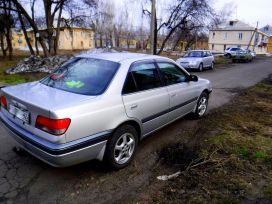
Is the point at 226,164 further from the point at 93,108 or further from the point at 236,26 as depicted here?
the point at 236,26

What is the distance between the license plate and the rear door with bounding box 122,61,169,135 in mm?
1255

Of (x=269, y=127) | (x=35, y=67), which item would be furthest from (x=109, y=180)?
(x=35, y=67)

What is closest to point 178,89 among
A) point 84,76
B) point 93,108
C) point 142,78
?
point 142,78

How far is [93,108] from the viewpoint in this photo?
9.66 ft

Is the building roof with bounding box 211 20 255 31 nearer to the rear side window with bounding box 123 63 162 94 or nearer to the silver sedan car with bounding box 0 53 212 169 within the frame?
the rear side window with bounding box 123 63 162 94

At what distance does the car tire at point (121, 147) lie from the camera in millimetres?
3244

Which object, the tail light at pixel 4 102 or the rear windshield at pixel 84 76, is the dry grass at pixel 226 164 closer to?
the rear windshield at pixel 84 76

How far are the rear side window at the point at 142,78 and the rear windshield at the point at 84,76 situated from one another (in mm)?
267

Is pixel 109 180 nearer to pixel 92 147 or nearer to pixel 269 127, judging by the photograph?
pixel 92 147

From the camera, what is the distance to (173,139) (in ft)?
15.3

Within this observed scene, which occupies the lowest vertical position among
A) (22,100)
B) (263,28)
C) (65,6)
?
(22,100)

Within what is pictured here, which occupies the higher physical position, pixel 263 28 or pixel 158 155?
pixel 263 28

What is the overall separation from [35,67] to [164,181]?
11441 mm

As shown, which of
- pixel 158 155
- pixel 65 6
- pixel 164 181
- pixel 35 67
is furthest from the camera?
pixel 65 6
